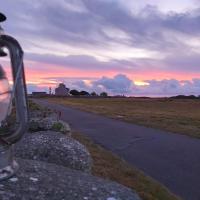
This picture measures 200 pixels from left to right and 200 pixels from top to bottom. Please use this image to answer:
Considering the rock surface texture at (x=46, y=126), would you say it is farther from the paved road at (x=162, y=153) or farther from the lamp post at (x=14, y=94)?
the lamp post at (x=14, y=94)

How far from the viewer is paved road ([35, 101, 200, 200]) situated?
38.0 ft

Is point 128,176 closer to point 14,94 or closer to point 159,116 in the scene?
point 14,94

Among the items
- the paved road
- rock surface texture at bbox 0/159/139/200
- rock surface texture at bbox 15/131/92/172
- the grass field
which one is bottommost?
the paved road

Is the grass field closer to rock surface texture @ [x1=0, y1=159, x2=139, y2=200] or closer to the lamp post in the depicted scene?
rock surface texture @ [x1=0, y1=159, x2=139, y2=200]

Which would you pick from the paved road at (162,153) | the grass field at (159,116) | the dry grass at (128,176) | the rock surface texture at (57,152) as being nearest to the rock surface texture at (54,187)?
the rock surface texture at (57,152)

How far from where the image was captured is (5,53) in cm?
459

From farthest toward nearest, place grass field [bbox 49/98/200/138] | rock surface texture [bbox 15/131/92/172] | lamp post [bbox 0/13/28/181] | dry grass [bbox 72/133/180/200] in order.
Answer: grass field [bbox 49/98/200/138]
dry grass [bbox 72/133/180/200]
rock surface texture [bbox 15/131/92/172]
lamp post [bbox 0/13/28/181]

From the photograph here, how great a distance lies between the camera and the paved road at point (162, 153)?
11.6m

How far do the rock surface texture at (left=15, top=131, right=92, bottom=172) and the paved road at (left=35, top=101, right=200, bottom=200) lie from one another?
251cm

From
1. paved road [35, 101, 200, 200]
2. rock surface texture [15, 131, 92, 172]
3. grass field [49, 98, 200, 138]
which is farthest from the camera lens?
grass field [49, 98, 200, 138]

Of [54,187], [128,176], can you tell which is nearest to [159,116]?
[128,176]

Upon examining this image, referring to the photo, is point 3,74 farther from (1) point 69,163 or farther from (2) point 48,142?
(2) point 48,142

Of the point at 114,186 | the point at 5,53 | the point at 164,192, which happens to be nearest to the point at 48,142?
the point at 164,192

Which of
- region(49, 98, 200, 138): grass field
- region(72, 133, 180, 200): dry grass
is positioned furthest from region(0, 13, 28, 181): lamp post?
region(49, 98, 200, 138): grass field
